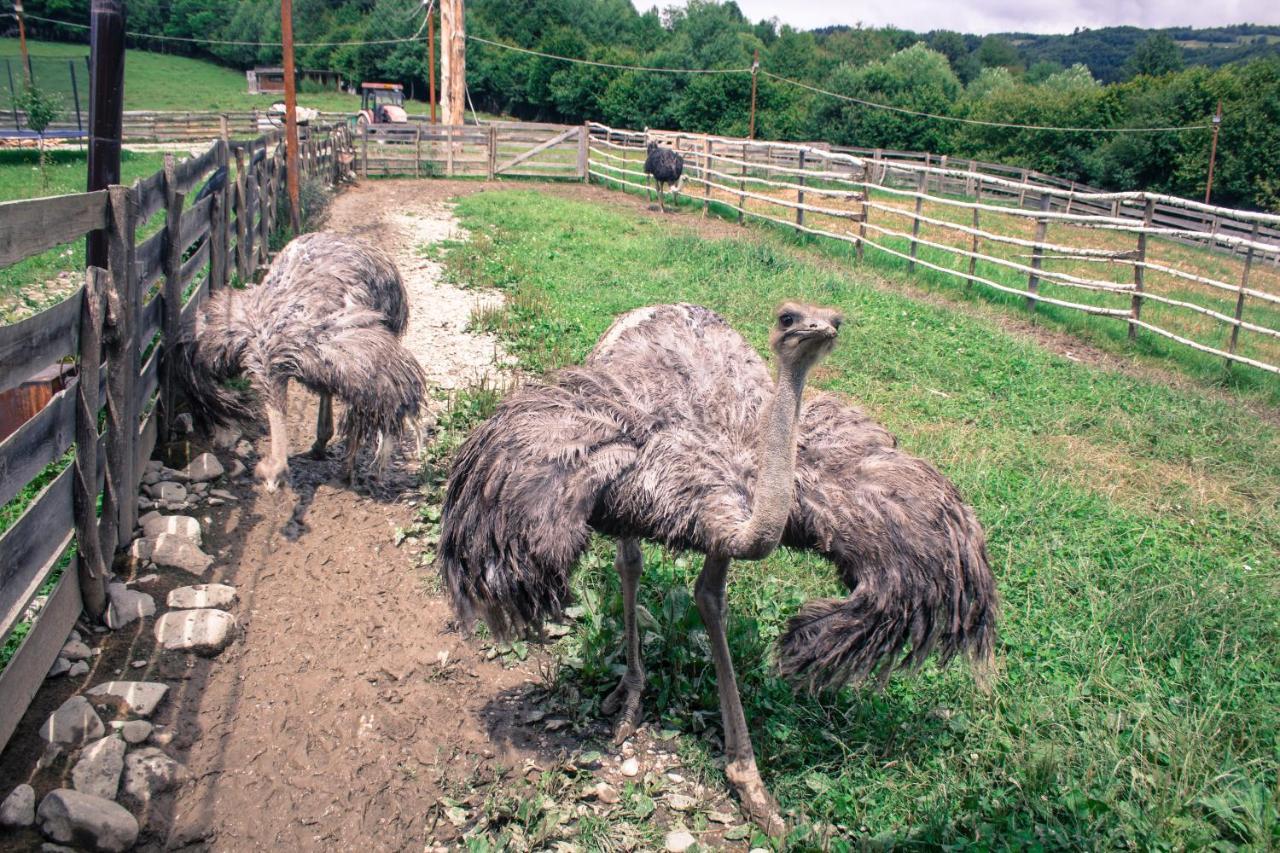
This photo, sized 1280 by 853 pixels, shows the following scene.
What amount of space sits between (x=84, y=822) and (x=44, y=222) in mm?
1967

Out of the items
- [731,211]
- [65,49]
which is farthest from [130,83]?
[731,211]

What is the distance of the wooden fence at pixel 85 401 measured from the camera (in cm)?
303

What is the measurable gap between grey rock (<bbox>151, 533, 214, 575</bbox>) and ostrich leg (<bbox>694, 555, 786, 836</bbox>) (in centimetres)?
244

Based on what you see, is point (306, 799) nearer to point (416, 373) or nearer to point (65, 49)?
point (416, 373)

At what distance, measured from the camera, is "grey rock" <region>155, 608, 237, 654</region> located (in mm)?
3754

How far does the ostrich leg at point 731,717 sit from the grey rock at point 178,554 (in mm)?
2440

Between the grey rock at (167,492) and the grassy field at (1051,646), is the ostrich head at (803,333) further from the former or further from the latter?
the grey rock at (167,492)

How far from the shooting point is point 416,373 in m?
5.44

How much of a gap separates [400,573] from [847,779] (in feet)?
7.82

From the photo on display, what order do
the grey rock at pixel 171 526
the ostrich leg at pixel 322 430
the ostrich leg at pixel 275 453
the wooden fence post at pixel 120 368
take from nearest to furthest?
1. the wooden fence post at pixel 120 368
2. the grey rock at pixel 171 526
3. the ostrich leg at pixel 275 453
4. the ostrich leg at pixel 322 430

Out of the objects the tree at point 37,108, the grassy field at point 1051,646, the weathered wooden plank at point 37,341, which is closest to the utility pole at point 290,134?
the grassy field at point 1051,646

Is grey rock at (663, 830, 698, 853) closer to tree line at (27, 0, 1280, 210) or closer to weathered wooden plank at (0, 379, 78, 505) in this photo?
weathered wooden plank at (0, 379, 78, 505)

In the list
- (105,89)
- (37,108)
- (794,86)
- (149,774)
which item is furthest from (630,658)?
(794,86)

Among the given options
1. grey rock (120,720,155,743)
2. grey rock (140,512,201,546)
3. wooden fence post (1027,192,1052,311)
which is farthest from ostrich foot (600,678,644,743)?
wooden fence post (1027,192,1052,311)
